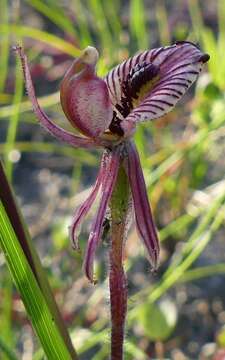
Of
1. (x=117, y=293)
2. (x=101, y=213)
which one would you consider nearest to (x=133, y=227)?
(x=117, y=293)

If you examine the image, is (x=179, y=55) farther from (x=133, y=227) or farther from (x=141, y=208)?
(x=133, y=227)

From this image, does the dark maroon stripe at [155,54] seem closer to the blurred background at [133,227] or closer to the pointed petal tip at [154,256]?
the pointed petal tip at [154,256]

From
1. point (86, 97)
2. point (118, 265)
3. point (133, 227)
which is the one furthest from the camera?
point (133, 227)

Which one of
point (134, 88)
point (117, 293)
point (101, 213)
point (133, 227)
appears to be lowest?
point (133, 227)

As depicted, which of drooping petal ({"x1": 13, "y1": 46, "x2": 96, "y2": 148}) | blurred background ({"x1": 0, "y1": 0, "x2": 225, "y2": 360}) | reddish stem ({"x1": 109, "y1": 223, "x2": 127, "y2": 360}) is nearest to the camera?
drooping petal ({"x1": 13, "y1": 46, "x2": 96, "y2": 148})

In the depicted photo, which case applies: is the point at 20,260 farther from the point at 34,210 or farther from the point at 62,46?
the point at 34,210

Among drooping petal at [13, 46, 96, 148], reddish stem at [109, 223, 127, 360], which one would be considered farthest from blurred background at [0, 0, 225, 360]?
drooping petal at [13, 46, 96, 148]

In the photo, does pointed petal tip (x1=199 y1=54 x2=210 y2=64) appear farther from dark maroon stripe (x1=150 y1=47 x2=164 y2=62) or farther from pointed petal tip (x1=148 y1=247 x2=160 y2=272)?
pointed petal tip (x1=148 y1=247 x2=160 y2=272)
